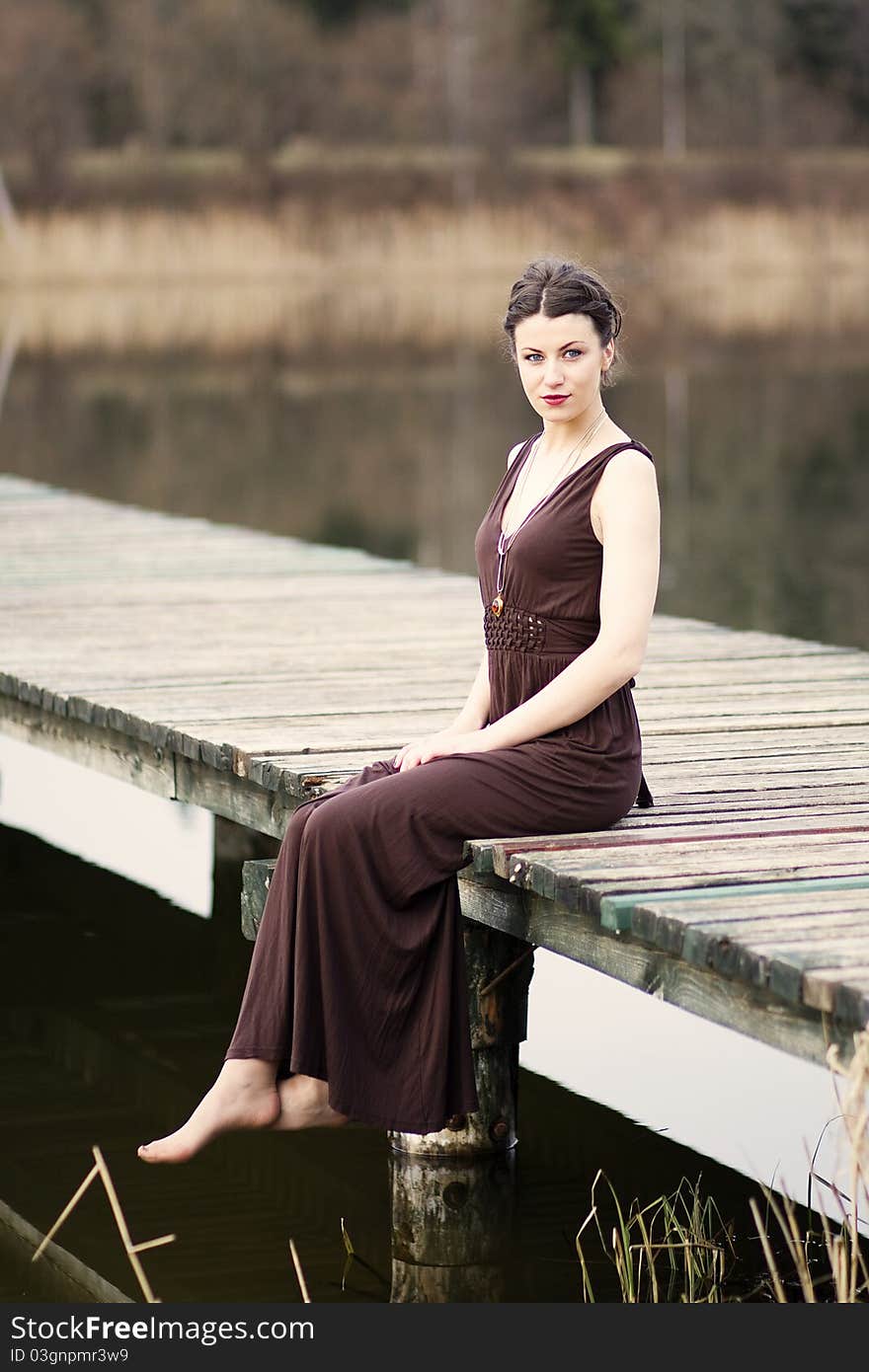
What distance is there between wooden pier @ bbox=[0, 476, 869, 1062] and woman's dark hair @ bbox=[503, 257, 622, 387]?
830 mm

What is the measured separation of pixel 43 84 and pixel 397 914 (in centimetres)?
3398

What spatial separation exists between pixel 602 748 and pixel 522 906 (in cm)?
29

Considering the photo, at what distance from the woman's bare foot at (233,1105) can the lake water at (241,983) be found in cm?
44

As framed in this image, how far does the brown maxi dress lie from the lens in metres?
3.50

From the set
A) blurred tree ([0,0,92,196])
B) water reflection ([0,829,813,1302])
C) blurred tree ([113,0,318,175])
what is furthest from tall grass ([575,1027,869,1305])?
blurred tree ([113,0,318,175])

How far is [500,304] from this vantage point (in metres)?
26.8

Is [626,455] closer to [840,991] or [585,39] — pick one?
[840,991]

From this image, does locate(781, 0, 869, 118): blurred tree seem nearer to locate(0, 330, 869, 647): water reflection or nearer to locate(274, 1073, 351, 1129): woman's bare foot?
locate(0, 330, 869, 647): water reflection

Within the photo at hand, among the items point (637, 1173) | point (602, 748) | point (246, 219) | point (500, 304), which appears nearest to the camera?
point (602, 748)

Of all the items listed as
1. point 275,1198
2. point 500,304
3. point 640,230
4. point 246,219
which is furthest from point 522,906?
point 640,230

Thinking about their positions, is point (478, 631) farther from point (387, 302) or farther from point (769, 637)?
point (387, 302)

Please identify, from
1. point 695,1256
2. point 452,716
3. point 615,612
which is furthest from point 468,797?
point 452,716

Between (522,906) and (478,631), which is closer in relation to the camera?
(522,906)

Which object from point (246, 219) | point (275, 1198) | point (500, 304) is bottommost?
point (275, 1198)
